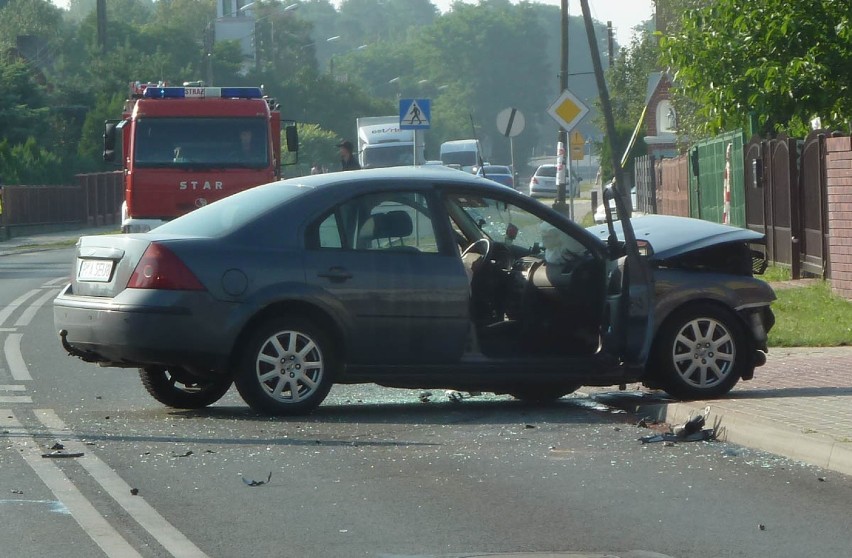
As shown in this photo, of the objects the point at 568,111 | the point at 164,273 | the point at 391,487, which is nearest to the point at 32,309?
the point at 164,273

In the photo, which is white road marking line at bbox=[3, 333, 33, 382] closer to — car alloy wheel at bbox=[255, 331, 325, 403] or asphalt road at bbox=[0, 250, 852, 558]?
asphalt road at bbox=[0, 250, 852, 558]

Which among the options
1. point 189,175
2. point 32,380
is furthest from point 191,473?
point 189,175

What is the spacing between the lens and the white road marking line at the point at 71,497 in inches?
238

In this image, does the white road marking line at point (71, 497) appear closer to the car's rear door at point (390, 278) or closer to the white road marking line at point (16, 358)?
the car's rear door at point (390, 278)

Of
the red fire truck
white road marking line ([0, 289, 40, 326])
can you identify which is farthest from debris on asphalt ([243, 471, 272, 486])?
the red fire truck

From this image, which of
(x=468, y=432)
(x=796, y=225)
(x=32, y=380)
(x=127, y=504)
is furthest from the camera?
(x=796, y=225)

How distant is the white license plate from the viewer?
9602 mm

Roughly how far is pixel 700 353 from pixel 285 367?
8.78 ft

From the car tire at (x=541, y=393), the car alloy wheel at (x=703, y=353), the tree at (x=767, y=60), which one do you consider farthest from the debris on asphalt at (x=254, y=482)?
the tree at (x=767, y=60)

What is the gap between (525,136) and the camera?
510ft

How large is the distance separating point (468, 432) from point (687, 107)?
44080 mm

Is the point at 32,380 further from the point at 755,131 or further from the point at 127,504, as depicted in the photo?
the point at 755,131

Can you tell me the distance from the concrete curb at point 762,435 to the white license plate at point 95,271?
3462 mm

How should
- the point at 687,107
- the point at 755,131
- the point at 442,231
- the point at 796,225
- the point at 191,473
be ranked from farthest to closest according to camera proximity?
the point at 687,107 < the point at 755,131 < the point at 796,225 < the point at 442,231 < the point at 191,473
